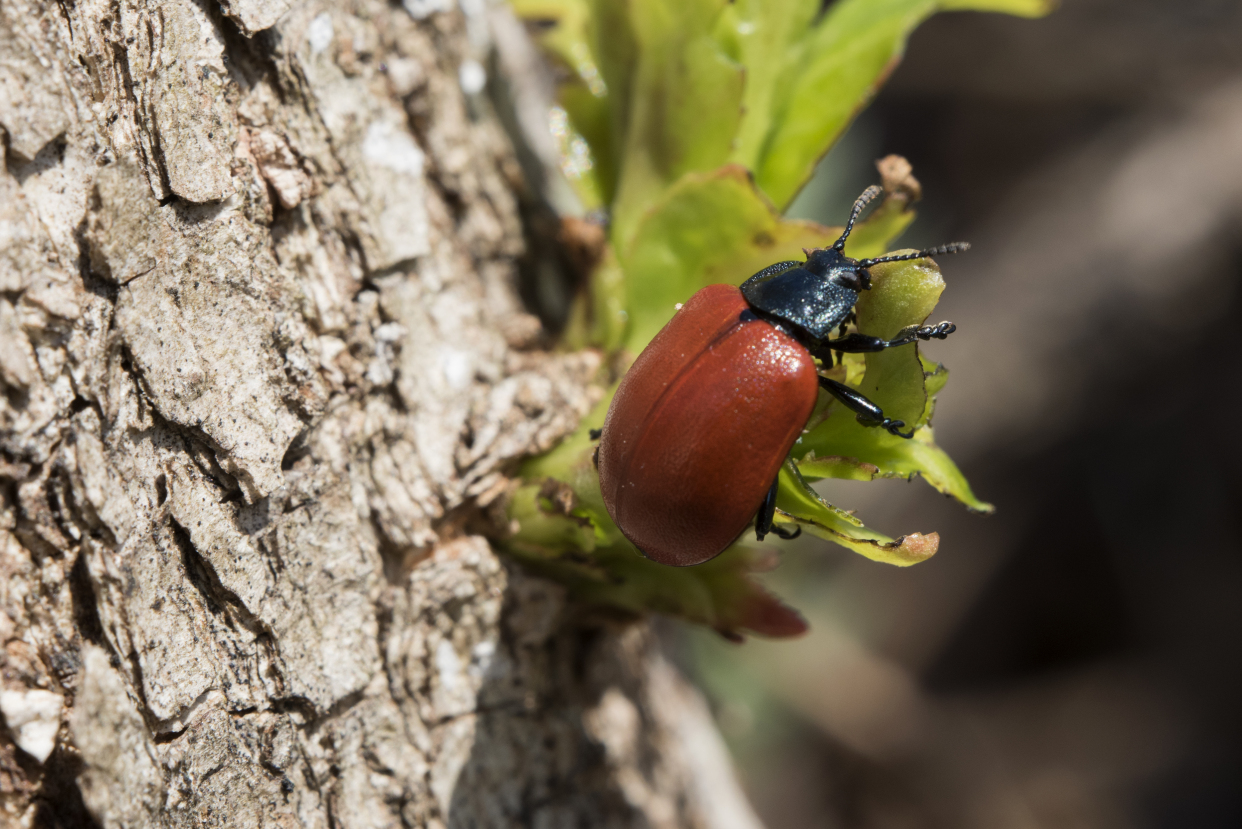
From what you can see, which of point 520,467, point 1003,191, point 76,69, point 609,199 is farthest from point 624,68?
point 1003,191

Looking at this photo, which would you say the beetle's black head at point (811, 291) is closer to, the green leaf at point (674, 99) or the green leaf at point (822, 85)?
the green leaf at point (822, 85)

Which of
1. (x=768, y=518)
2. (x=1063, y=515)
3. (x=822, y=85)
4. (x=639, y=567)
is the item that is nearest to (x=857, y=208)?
(x=822, y=85)

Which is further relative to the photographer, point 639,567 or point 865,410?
point 639,567

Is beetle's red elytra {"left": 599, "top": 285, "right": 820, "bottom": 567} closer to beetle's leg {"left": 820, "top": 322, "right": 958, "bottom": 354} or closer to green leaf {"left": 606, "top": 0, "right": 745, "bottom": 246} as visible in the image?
beetle's leg {"left": 820, "top": 322, "right": 958, "bottom": 354}

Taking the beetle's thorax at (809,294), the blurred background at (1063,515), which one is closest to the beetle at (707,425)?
the beetle's thorax at (809,294)

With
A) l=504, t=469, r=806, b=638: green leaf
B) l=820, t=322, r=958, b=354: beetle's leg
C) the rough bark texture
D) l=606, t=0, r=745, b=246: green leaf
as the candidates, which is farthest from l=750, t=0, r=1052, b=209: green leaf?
l=504, t=469, r=806, b=638: green leaf

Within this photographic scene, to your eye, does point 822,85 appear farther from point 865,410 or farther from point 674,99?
point 865,410

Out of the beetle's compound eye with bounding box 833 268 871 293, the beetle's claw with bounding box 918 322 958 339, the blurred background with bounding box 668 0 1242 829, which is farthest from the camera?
the blurred background with bounding box 668 0 1242 829
